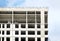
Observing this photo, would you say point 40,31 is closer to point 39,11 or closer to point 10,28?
point 39,11

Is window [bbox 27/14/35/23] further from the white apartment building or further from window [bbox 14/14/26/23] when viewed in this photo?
window [bbox 14/14/26/23]

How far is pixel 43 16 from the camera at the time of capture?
28.0 meters

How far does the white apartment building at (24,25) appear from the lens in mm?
27516

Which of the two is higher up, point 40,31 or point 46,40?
point 40,31

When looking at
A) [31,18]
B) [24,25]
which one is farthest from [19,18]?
[31,18]

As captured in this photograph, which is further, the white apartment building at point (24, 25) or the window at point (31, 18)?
the window at point (31, 18)

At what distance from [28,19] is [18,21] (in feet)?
6.25

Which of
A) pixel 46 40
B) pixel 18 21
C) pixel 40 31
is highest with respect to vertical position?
pixel 18 21

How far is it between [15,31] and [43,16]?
5.90 meters

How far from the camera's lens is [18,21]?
28.0 m

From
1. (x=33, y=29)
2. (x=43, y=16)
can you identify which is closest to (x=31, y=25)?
(x=33, y=29)

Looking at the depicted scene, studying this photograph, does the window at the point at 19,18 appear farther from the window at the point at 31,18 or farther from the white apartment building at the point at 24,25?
the window at the point at 31,18

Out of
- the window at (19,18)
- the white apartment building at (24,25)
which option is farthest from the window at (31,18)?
the window at (19,18)

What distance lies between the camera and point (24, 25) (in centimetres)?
2786
